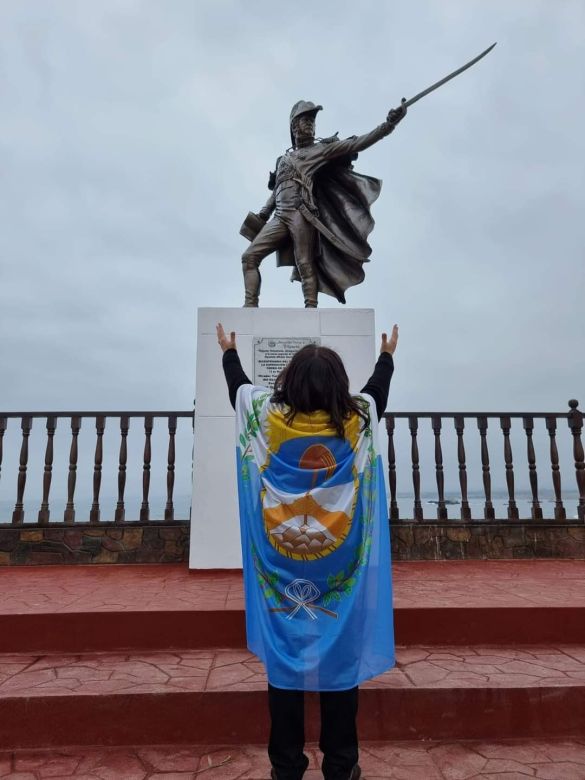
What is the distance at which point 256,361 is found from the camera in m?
3.78

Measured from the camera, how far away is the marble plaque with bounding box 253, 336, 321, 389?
374 centimetres

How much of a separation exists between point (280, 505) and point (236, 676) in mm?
1017

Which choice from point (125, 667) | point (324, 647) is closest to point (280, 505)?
point (324, 647)

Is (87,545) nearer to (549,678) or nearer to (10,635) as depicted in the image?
(10,635)

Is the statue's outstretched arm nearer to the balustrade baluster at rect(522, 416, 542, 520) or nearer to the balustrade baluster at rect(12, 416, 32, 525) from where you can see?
the balustrade baluster at rect(522, 416, 542, 520)

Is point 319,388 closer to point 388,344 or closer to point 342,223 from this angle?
point 388,344

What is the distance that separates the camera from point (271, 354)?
379 centimetres

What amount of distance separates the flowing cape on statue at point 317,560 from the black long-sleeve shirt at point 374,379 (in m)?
0.18

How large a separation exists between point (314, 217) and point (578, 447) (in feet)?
10.1

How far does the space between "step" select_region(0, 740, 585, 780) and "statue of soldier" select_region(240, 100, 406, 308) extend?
3040 millimetres

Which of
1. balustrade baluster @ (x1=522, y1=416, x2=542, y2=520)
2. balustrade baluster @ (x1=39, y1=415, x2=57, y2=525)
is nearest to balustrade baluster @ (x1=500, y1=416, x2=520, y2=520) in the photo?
balustrade baluster @ (x1=522, y1=416, x2=542, y2=520)

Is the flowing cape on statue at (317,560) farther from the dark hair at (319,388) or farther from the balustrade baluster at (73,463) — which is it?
the balustrade baluster at (73,463)

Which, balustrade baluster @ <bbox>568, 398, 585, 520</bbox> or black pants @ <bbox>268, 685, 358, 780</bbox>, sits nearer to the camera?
black pants @ <bbox>268, 685, 358, 780</bbox>

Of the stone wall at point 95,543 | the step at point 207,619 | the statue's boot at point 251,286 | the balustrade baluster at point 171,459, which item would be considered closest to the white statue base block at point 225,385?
the statue's boot at point 251,286
